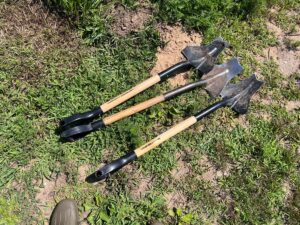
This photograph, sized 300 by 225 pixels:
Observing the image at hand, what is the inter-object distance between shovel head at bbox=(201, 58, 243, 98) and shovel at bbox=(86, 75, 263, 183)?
0.24 feet

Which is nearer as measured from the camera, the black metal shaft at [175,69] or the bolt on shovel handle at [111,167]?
the bolt on shovel handle at [111,167]

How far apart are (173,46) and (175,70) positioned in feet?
1.26

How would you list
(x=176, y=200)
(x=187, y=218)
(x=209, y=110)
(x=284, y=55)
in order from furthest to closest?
(x=284, y=55), (x=209, y=110), (x=176, y=200), (x=187, y=218)

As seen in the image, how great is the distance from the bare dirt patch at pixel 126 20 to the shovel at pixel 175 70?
58 centimetres

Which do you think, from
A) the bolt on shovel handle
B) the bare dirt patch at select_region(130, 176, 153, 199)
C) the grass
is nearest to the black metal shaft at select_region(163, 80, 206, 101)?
the grass

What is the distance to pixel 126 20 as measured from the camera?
14.5ft

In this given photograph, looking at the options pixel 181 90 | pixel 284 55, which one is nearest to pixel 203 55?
pixel 181 90

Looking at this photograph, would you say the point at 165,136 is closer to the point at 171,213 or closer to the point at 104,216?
the point at 171,213

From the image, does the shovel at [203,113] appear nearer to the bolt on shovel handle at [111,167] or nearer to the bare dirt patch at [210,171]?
the bolt on shovel handle at [111,167]

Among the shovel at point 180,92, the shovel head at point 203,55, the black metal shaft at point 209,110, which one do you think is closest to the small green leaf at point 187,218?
the black metal shaft at point 209,110

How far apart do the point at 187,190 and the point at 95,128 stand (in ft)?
3.50

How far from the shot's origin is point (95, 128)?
12.6ft

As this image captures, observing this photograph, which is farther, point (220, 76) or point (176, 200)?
point (220, 76)

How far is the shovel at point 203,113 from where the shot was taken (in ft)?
12.0
